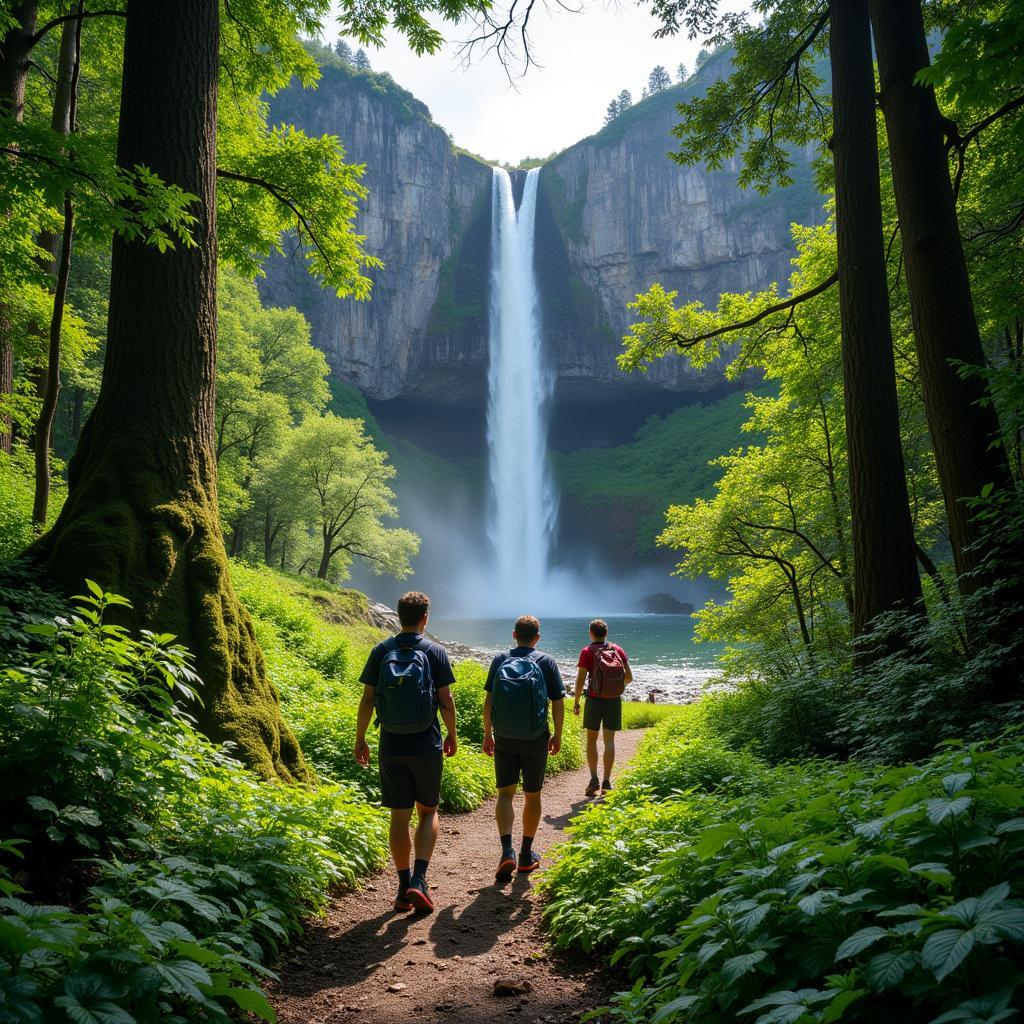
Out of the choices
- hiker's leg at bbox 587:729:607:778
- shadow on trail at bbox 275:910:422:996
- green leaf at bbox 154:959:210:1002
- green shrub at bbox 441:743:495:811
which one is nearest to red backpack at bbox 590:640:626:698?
hiker's leg at bbox 587:729:607:778

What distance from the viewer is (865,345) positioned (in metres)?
6.21


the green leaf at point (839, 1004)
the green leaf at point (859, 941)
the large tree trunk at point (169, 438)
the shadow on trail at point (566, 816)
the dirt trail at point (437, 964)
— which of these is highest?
the large tree trunk at point (169, 438)

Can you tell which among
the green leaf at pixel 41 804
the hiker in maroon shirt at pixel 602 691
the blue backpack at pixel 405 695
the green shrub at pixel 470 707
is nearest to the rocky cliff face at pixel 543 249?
the green shrub at pixel 470 707

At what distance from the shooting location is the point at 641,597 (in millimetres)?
64938

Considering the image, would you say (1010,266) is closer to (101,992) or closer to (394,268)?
(101,992)

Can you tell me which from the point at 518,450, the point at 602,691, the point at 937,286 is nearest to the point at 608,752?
the point at 602,691

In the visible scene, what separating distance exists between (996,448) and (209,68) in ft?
21.0

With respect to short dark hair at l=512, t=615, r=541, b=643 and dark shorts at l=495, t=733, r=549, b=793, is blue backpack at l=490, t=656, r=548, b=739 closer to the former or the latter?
dark shorts at l=495, t=733, r=549, b=793

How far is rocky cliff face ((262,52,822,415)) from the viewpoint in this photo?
224 feet

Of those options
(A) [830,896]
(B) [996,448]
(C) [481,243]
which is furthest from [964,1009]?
(C) [481,243]

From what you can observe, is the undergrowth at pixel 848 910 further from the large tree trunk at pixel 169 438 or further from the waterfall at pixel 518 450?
the waterfall at pixel 518 450

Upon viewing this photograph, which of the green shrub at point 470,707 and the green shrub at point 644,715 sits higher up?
the green shrub at point 470,707

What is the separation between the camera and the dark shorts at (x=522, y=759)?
449 cm

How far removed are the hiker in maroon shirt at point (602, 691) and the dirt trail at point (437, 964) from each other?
8.02ft
